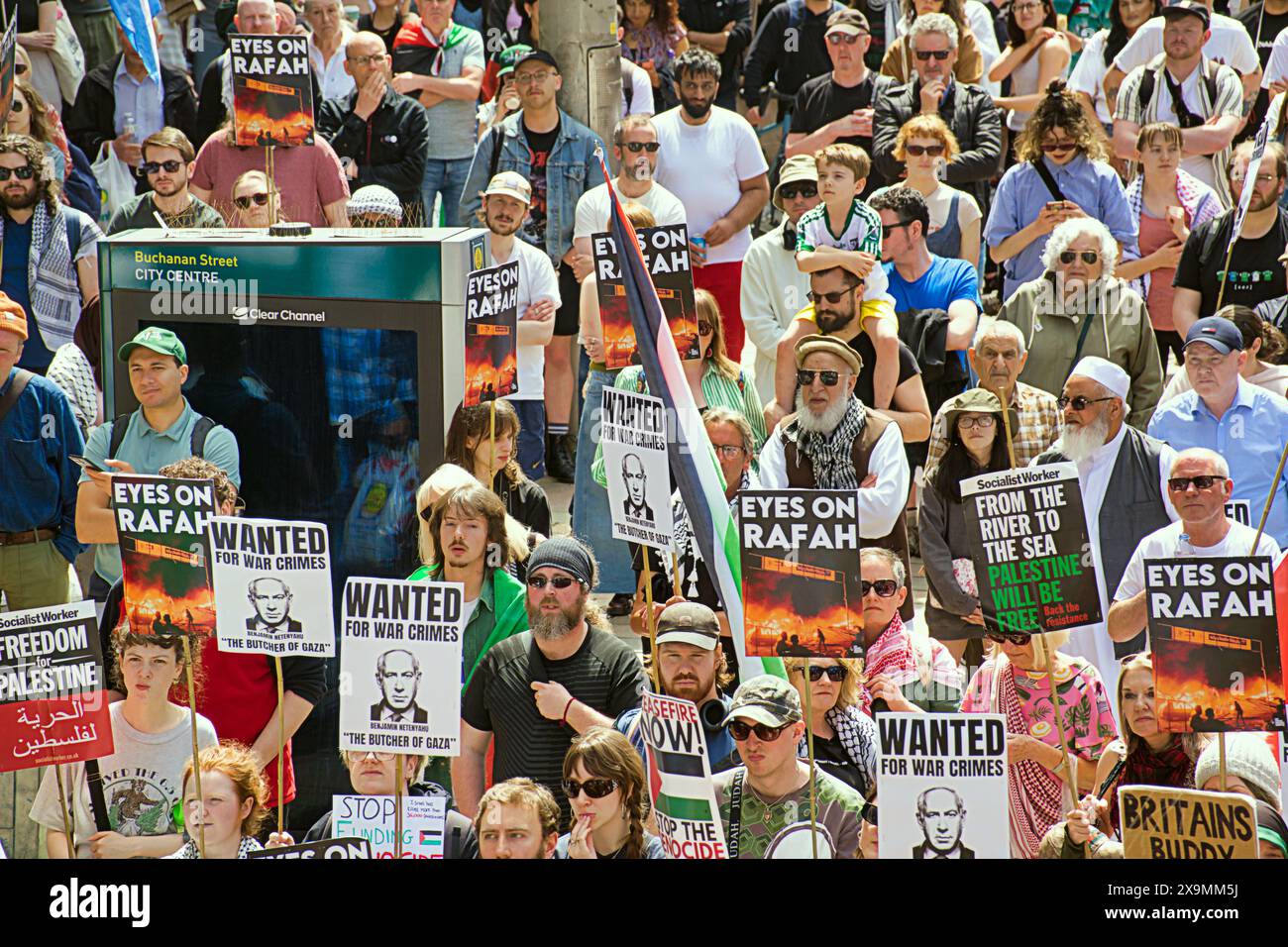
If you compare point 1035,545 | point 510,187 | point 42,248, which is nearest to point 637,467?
point 1035,545

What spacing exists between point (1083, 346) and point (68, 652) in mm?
4231

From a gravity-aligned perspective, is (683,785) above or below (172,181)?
below

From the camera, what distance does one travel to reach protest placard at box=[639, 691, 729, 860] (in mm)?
4562

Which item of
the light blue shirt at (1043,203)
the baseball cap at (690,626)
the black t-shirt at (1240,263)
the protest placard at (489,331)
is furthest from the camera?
the light blue shirt at (1043,203)

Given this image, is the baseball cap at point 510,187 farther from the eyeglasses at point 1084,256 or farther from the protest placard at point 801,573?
the protest placard at point 801,573

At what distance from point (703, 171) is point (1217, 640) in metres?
5.58

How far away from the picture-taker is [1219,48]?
1107 centimetres

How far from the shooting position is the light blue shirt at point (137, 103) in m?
10.6

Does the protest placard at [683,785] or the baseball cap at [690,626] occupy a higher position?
the baseball cap at [690,626]

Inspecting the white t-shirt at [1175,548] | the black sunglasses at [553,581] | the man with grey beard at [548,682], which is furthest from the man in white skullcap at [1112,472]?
the black sunglasses at [553,581]

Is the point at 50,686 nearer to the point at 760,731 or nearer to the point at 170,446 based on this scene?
the point at 170,446

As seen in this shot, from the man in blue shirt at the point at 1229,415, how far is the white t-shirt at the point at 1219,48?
14.2 ft

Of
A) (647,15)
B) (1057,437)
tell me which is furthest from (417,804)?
(647,15)

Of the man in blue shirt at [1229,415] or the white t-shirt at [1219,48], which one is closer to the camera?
the man in blue shirt at [1229,415]
